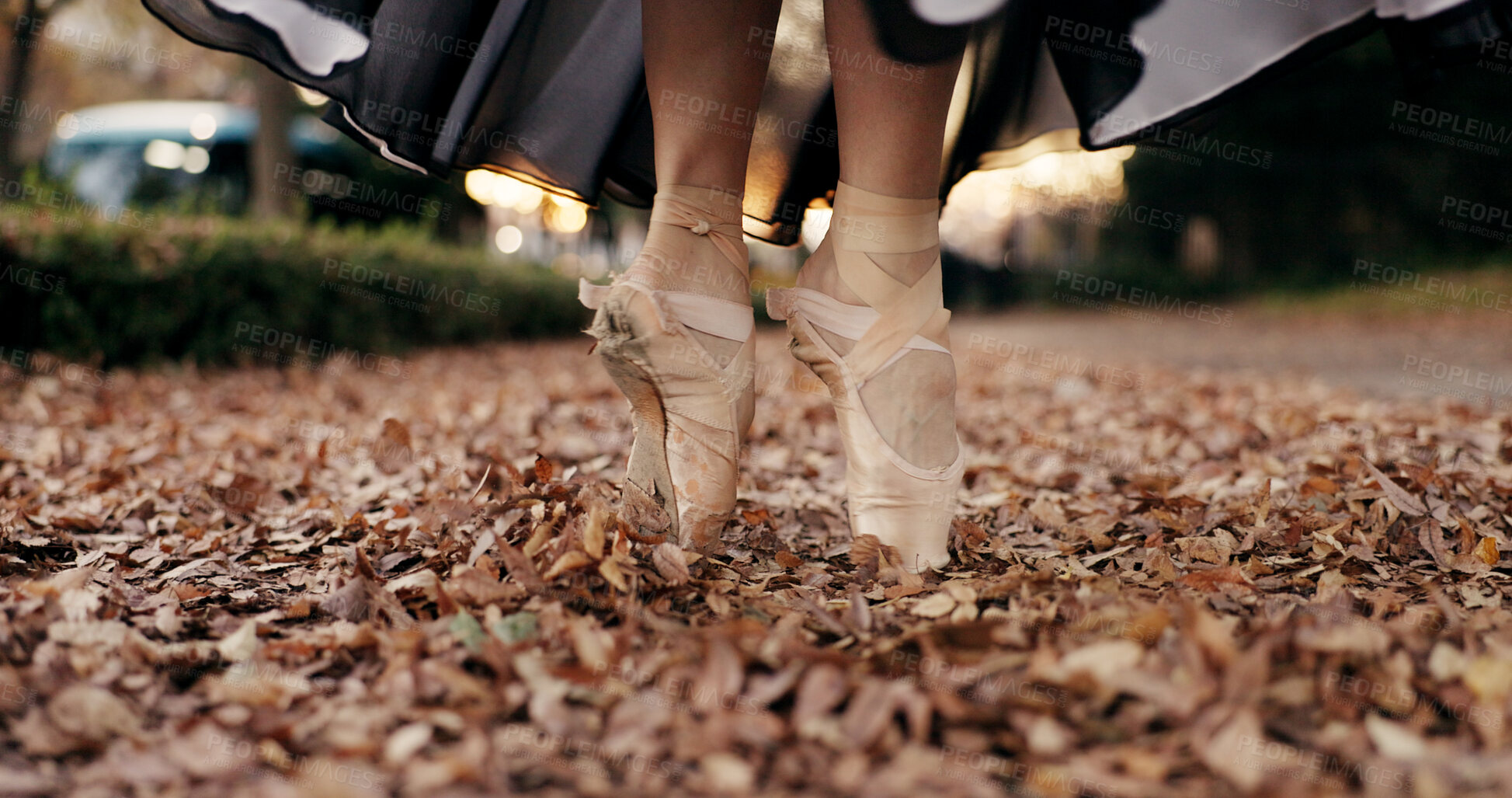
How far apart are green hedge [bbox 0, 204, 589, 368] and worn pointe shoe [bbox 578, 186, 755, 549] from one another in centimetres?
435

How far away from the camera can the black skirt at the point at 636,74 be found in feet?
5.64

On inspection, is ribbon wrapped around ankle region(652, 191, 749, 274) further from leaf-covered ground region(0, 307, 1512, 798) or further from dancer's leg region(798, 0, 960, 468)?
leaf-covered ground region(0, 307, 1512, 798)

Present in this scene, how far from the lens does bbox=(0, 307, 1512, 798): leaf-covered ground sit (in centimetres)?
80

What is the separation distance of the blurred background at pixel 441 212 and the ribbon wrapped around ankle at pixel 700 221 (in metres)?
0.60

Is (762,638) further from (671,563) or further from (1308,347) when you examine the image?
(1308,347)

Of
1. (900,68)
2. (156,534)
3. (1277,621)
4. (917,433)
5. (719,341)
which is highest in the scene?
(900,68)

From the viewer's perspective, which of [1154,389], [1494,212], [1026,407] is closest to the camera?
[1026,407]

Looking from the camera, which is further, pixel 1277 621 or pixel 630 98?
pixel 630 98

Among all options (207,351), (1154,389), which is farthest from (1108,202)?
(207,351)

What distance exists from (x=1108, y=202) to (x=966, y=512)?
18.6 m

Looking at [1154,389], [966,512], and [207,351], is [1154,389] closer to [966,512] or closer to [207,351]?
[966,512]

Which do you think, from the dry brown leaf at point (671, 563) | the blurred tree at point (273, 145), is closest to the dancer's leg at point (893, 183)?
the dry brown leaf at point (671, 563)

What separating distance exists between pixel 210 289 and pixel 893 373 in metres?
4.99

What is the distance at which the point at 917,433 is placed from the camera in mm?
1421
